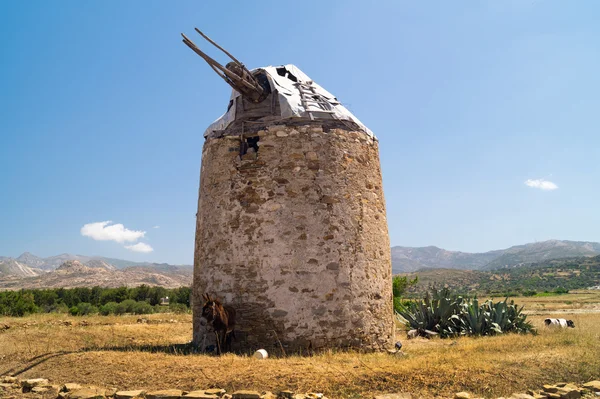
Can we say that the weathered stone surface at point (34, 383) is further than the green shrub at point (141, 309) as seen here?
No

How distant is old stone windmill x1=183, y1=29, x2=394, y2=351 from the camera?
8.27 m

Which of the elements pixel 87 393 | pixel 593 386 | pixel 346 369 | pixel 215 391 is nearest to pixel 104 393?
pixel 87 393

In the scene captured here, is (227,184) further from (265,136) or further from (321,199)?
(321,199)

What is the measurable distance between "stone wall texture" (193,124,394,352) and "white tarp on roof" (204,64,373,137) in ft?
1.17

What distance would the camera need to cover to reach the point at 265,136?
905 cm

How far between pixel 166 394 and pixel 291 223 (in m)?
3.78

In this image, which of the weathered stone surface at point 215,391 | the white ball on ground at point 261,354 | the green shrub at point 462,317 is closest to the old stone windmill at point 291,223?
the white ball on ground at point 261,354

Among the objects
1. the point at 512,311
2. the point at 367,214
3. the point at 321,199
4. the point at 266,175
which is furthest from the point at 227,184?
the point at 512,311

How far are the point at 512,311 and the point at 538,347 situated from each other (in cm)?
370

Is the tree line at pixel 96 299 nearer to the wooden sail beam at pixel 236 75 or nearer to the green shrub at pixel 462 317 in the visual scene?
the green shrub at pixel 462 317

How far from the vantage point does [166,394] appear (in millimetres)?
5629

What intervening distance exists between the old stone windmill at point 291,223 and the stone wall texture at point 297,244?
0.06ft

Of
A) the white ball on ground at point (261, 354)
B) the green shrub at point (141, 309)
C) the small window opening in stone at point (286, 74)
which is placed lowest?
the green shrub at point (141, 309)

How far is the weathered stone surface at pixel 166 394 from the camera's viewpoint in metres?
5.58
